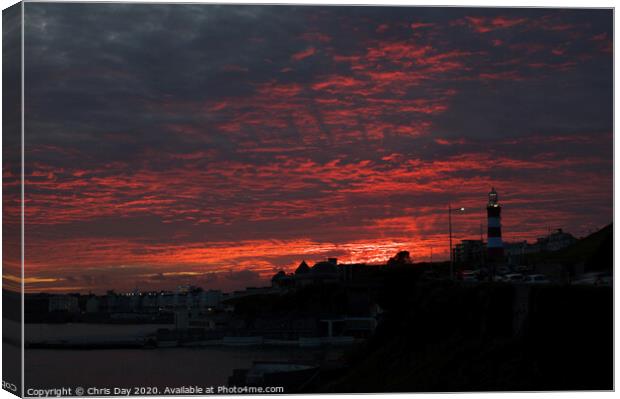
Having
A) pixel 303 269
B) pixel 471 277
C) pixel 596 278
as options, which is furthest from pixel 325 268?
pixel 596 278

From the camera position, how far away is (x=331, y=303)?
328ft

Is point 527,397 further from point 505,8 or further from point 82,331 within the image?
point 82,331

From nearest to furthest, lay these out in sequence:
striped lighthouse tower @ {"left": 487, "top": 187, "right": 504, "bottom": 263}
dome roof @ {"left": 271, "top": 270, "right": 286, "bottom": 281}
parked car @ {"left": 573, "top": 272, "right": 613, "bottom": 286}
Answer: parked car @ {"left": 573, "top": 272, "right": 613, "bottom": 286}, striped lighthouse tower @ {"left": 487, "top": 187, "right": 504, "bottom": 263}, dome roof @ {"left": 271, "top": 270, "right": 286, "bottom": 281}

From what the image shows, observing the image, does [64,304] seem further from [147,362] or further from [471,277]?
[471,277]

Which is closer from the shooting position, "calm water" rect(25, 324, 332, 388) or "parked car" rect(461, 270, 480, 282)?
"parked car" rect(461, 270, 480, 282)

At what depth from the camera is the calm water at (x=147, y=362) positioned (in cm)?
5341

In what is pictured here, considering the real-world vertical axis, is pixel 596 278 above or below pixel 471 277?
above

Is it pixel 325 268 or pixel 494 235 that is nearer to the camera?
pixel 494 235

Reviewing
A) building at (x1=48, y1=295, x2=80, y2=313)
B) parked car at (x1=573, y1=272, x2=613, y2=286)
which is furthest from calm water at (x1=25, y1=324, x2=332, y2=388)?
parked car at (x1=573, y1=272, x2=613, y2=286)

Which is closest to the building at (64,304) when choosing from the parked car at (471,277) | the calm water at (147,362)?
the calm water at (147,362)

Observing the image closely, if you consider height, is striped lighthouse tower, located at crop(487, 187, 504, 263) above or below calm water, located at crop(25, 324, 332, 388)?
above

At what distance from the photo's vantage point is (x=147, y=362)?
228ft

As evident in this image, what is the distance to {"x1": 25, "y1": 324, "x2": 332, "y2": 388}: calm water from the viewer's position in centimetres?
5341

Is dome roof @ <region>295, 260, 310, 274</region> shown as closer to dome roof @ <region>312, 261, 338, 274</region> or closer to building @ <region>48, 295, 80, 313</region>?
dome roof @ <region>312, 261, 338, 274</region>
